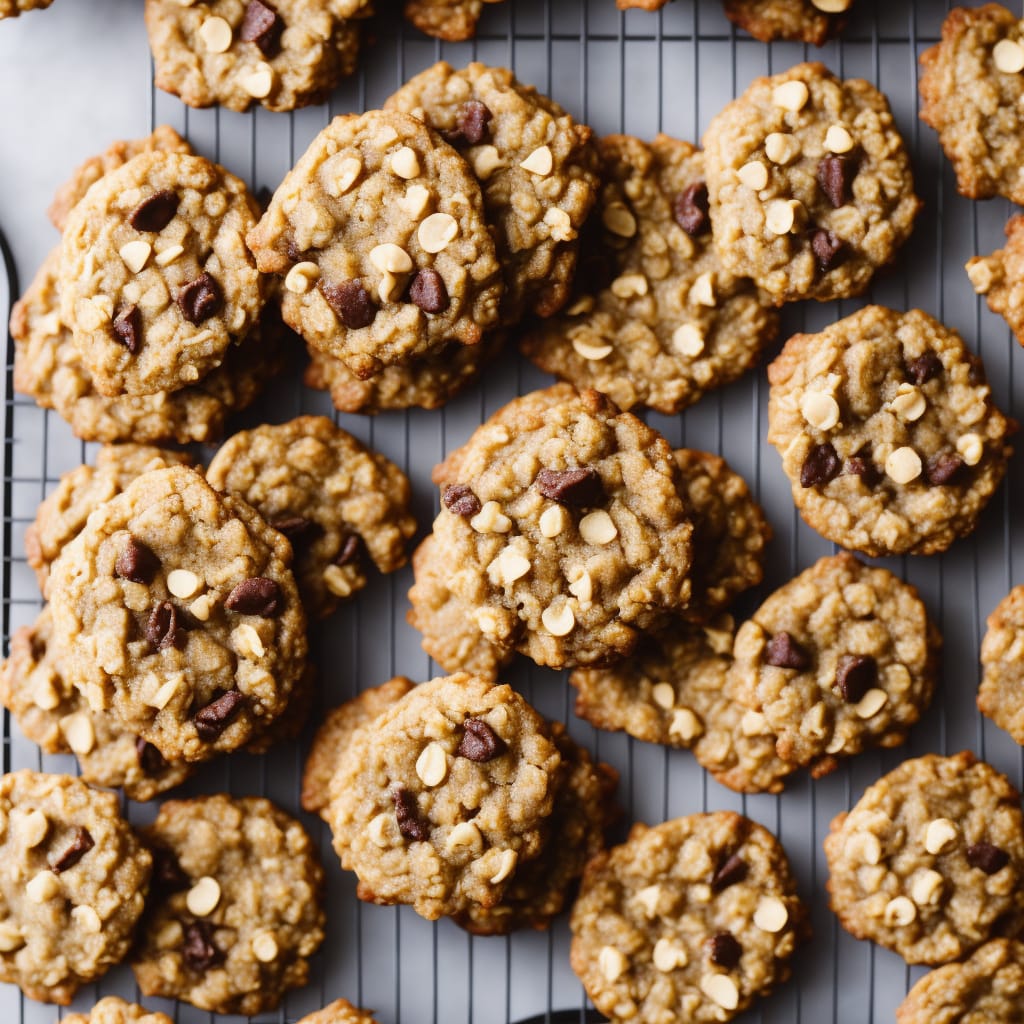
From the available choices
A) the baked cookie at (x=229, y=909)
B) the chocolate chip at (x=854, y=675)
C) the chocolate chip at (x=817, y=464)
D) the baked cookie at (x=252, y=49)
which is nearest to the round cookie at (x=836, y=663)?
the chocolate chip at (x=854, y=675)

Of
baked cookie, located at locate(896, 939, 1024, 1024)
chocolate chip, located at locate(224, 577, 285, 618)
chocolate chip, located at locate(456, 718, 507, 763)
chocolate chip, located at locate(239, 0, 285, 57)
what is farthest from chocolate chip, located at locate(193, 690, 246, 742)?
baked cookie, located at locate(896, 939, 1024, 1024)

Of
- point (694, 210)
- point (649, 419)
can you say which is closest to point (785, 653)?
point (649, 419)

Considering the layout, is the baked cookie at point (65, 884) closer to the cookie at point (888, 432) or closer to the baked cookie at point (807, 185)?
the cookie at point (888, 432)

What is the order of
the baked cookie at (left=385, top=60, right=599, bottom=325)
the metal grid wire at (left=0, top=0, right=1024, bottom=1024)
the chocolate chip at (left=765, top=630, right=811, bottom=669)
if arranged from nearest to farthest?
the baked cookie at (left=385, top=60, right=599, bottom=325) → the chocolate chip at (left=765, top=630, right=811, bottom=669) → the metal grid wire at (left=0, top=0, right=1024, bottom=1024)

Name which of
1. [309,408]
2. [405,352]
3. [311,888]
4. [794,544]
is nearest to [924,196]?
[794,544]

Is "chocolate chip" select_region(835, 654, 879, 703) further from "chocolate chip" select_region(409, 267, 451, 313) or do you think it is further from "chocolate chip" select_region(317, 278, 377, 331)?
"chocolate chip" select_region(317, 278, 377, 331)

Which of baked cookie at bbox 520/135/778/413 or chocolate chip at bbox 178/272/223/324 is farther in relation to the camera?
baked cookie at bbox 520/135/778/413
